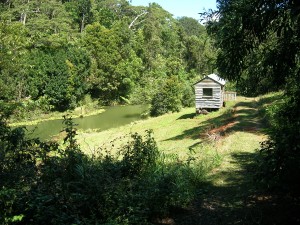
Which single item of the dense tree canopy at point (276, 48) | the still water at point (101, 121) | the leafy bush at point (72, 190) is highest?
the dense tree canopy at point (276, 48)

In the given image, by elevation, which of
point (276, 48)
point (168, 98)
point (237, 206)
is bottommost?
point (237, 206)

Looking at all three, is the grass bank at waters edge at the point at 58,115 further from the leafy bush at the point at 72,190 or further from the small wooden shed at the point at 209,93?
the leafy bush at the point at 72,190

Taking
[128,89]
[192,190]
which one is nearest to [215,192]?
[192,190]

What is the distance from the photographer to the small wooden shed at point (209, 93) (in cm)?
2650

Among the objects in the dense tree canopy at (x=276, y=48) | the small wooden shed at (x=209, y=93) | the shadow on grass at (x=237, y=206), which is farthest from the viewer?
the small wooden shed at (x=209, y=93)

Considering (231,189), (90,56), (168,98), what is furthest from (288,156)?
(90,56)

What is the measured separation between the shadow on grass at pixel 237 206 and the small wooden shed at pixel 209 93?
58.0 ft

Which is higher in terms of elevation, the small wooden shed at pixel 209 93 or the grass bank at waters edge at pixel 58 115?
the small wooden shed at pixel 209 93

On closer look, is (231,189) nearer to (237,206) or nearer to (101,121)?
(237,206)

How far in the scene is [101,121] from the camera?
3694 centimetres

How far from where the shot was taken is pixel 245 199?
25.2 ft

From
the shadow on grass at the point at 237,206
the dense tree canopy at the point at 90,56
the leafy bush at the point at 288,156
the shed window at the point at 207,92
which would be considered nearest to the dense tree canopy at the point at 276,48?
the leafy bush at the point at 288,156

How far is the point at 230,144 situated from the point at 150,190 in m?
7.49

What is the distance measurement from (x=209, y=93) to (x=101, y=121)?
1478 centimetres
